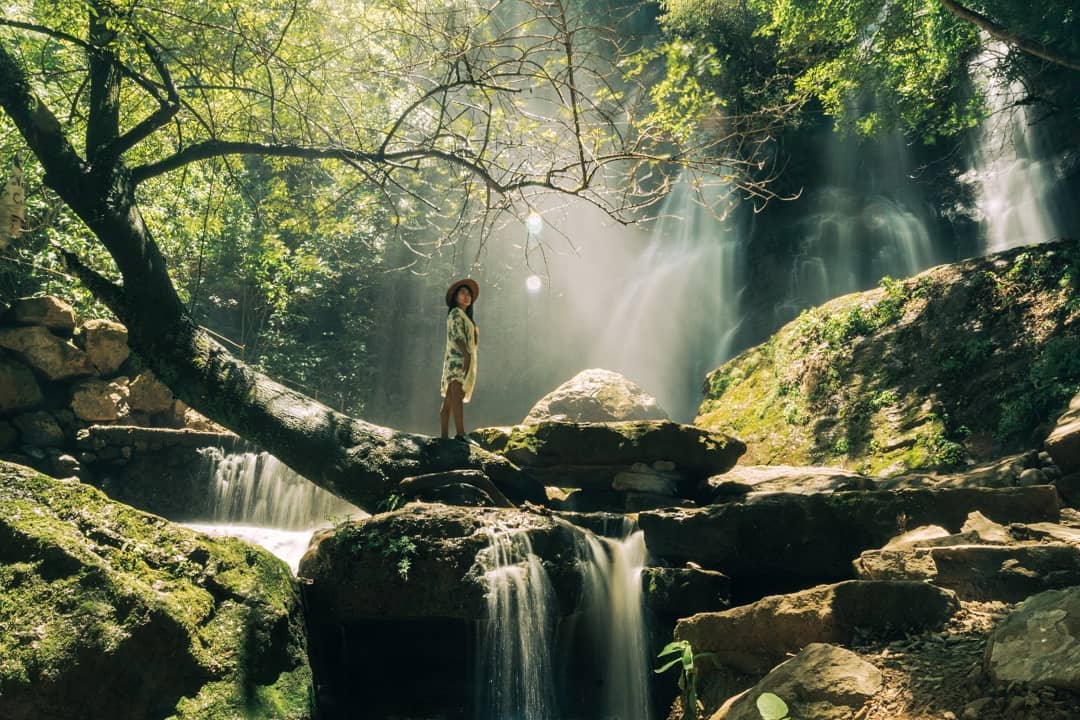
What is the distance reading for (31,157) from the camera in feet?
38.8

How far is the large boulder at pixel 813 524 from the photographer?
510cm

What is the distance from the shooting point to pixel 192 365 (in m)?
7.15

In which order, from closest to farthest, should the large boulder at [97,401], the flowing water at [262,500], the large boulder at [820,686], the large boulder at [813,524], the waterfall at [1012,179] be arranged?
1. the large boulder at [820,686]
2. the large boulder at [813,524]
3. the flowing water at [262,500]
4. the large boulder at [97,401]
5. the waterfall at [1012,179]

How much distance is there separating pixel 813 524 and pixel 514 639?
2616 millimetres

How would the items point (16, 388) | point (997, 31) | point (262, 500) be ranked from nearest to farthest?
point (997, 31)
point (16, 388)
point (262, 500)

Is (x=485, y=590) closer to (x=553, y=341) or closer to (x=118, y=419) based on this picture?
(x=118, y=419)

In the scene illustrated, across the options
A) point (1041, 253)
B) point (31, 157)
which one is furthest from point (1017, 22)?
point (31, 157)

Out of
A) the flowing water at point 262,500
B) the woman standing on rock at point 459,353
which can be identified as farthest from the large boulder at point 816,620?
the flowing water at point 262,500

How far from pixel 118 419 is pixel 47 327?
2.00m

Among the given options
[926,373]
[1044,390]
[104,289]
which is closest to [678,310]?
[926,373]

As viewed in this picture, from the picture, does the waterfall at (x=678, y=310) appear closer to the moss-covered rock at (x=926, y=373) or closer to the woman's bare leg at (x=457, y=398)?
the moss-covered rock at (x=926, y=373)

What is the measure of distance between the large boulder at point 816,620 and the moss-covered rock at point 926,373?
567 cm

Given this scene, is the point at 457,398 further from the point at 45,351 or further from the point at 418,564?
the point at 45,351

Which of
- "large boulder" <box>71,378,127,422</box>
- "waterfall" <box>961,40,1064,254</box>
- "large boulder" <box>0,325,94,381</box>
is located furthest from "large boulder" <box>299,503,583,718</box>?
"waterfall" <box>961,40,1064,254</box>
